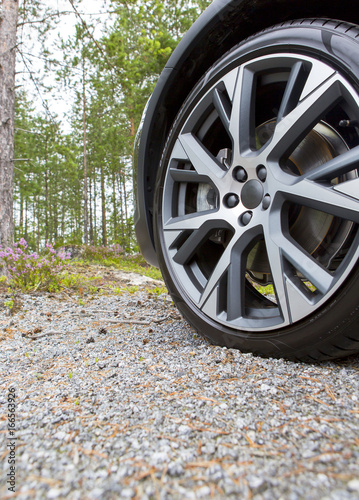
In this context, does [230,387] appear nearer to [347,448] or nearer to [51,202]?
[347,448]

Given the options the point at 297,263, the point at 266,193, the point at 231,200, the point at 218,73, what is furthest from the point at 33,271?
the point at 297,263

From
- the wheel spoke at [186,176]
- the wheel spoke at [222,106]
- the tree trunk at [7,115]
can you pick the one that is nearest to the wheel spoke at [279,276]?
the wheel spoke at [186,176]

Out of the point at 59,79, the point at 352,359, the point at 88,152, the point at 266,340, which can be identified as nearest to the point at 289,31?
the point at 266,340

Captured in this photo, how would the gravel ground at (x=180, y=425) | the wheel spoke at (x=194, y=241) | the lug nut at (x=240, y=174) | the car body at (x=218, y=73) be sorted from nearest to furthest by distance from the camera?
1. the gravel ground at (x=180, y=425)
2. the car body at (x=218, y=73)
3. the lug nut at (x=240, y=174)
4. the wheel spoke at (x=194, y=241)

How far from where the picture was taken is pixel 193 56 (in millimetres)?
1924

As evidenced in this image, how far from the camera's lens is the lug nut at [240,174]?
1689mm

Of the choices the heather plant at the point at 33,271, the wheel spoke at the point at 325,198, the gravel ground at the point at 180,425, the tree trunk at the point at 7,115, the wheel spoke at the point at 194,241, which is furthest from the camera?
the tree trunk at the point at 7,115

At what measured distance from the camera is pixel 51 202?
32.2m

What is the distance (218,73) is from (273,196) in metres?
0.78

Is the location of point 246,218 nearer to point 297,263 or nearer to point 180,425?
point 297,263

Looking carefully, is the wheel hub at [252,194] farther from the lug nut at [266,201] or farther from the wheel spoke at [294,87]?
the wheel spoke at [294,87]

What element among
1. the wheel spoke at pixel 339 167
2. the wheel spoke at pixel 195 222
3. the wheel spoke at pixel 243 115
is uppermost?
the wheel spoke at pixel 243 115

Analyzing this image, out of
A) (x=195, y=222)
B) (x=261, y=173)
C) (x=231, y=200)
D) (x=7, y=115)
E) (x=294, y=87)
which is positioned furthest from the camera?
(x=7, y=115)

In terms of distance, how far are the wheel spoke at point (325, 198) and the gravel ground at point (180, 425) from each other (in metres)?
0.66
